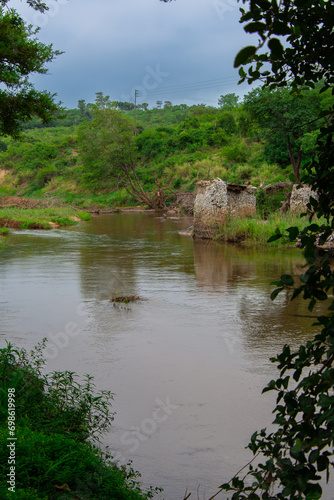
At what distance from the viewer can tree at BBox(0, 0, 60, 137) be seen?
7945 mm

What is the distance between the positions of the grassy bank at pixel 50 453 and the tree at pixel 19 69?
541 centimetres

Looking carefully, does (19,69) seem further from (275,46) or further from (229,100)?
(229,100)

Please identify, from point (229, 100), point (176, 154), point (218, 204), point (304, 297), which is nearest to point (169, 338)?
point (304, 297)

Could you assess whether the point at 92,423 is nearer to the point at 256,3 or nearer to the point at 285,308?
the point at 256,3

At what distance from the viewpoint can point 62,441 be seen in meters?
3.53

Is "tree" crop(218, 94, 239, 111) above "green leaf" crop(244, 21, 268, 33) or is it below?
above

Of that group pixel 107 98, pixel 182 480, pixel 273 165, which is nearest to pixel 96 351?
pixel 182 480

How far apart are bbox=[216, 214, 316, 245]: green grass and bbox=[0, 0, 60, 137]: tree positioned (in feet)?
30.0

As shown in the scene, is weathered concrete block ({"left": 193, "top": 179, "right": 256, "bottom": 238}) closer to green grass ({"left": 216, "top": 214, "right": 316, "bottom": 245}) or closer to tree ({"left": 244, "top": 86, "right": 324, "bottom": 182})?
green grass ({"left": 216, "top": 214, "right": 316, "bottom": 245})

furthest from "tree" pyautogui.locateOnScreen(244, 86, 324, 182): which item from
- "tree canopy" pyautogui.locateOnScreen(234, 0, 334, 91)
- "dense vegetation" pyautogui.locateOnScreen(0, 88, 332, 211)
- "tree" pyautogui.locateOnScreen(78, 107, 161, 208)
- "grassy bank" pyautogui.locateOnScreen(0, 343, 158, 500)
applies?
"tree canopy" pyautogui.locateOnScreen(234, 0, 334, 91)

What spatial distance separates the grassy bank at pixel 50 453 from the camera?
119 inches

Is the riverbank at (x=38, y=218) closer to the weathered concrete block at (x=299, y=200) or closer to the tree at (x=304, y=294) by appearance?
the weathered concrete block at (x=299, y=200)

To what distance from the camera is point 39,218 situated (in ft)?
82.6

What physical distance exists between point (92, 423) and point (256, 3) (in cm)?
353
